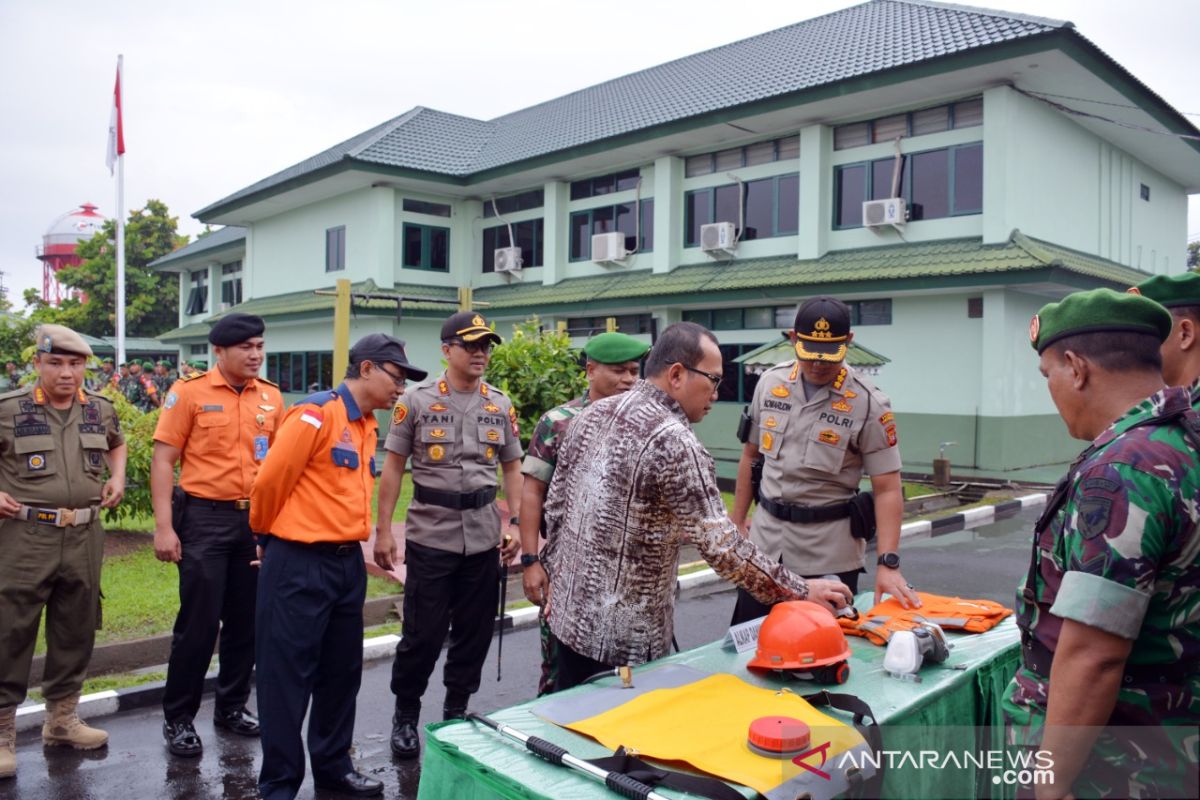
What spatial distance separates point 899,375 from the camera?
16234 millimetres

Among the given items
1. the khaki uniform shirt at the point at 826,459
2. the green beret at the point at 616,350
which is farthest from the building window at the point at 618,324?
the khaki uniform shirt at the point at 826,459

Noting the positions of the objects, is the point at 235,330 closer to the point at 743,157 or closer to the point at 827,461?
the point at 827,461

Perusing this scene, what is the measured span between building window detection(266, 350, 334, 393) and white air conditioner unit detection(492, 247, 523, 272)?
17.4 ft

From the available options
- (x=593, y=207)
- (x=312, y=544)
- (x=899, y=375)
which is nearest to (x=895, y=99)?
(x=899, y=375)

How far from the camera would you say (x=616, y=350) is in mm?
4188

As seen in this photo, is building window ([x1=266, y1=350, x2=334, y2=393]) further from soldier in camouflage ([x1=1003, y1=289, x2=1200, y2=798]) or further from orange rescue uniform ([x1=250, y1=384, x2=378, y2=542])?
soldier in camouflage ([x1=1003, y1=289, x2=1200, y2=798])

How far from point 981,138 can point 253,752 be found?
1512 cm

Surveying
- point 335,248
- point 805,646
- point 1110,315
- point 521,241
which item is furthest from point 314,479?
point 335,248

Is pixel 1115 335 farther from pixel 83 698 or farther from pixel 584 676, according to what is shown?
pixel 83 698

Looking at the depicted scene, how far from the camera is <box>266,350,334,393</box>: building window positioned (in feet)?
79.9

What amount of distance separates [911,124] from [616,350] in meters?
14.2

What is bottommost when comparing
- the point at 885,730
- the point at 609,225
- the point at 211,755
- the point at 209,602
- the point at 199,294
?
the point at 211,755

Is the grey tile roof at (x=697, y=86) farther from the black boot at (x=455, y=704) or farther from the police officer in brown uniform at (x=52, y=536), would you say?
the police officer in brown uniform at (x=52, y=536)

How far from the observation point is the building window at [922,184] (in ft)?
50.6
